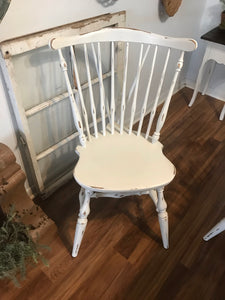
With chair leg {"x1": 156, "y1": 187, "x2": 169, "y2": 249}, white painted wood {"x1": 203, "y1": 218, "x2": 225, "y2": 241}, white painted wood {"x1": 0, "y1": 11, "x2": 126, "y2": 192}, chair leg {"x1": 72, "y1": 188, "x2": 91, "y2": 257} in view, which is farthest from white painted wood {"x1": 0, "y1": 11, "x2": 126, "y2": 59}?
white painted wood {"x1": 203, "y1": 218, "x2": 225, "y2": 241}

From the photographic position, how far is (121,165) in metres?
1.10

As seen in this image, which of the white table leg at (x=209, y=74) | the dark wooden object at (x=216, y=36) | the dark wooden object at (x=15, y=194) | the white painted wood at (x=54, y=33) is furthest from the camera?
the white table leg at (x=209, y=74)

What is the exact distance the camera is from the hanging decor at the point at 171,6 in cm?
155

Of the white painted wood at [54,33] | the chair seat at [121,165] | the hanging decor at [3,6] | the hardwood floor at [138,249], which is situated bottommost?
the hardwood floor at [138,249]

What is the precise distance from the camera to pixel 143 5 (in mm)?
1462

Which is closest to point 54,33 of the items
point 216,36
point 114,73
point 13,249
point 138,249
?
point 114,73

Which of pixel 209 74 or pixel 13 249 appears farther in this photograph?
pixel 209 74

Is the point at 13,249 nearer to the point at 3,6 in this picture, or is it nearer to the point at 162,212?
the point at 162,212

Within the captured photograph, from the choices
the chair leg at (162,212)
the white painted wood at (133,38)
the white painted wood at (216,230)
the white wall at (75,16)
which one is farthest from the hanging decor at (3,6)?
the white painted wood at (216,230)

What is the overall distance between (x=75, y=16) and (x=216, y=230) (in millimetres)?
1238

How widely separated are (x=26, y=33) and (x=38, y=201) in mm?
927

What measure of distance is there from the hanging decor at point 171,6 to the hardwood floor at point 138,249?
1.00 meters

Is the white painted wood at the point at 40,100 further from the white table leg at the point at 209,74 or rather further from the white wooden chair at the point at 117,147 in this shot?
the white table leg at the point at 209,74

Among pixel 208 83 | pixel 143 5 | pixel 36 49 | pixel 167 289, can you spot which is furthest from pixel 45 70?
pixel 208 83
